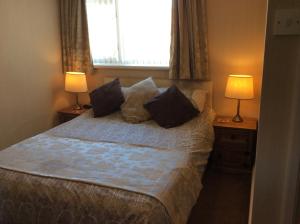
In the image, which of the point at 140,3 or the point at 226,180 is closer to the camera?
the point at 226,180

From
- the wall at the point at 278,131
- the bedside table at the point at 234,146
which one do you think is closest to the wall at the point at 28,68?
the bedside table at the point at 234,146

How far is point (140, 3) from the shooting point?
348cm

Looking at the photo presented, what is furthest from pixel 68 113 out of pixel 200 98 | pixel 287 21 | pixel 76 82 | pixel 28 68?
pixel 287 21

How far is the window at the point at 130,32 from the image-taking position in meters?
3.46

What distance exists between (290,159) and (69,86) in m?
2.93

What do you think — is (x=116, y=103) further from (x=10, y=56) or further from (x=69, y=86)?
(x=10, y=56)

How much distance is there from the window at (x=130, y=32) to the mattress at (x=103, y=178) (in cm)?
134

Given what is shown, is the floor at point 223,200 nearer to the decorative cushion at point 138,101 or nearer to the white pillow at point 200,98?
the white pillow at point 200,98

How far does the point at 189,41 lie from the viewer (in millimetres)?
3291

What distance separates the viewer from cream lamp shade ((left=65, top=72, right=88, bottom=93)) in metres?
3.66

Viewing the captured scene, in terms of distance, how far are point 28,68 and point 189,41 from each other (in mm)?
1866

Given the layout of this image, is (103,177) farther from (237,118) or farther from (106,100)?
(237,118)

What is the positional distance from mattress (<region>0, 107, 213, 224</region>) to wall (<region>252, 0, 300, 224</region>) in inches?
21.5

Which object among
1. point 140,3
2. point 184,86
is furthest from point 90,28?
point 184,86
